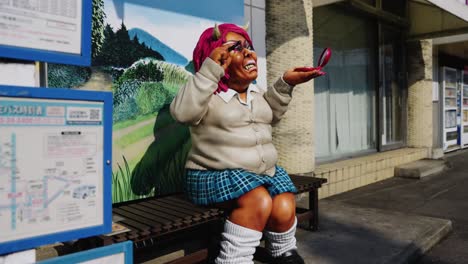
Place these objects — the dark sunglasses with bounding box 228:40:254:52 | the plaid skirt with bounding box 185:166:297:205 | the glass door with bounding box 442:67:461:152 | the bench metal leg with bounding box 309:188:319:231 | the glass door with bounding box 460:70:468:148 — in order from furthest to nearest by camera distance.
Answer: the glass door with bounding box 460:70:468:148, the glass door with bounding box 442:67:461:152, the bench metal leg with bounding box 309:188:319:231, the dark sunglasses with bounding box 228:40:254:52, the plaid skirt with bounding box 185:166:297:205

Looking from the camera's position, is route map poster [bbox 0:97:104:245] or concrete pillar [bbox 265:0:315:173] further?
concrete pillar [bbox 265:0:315:173]

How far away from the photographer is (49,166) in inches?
53.0

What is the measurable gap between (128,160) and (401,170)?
4975 millimetres

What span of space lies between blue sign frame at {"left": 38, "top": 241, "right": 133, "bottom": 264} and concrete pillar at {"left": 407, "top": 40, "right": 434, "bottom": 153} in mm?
7051

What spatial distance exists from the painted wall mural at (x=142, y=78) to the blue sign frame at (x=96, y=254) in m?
1.24

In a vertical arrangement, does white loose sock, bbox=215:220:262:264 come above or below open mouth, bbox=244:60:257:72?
below

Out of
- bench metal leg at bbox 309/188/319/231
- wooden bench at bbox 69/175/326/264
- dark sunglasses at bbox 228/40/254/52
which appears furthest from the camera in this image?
bench metal leg at bbox 309/188/319/231

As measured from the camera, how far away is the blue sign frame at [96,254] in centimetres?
133

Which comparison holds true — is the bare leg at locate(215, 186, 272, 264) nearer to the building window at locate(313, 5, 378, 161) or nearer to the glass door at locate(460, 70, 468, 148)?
the building window at locate(313, 5, 378, 161)

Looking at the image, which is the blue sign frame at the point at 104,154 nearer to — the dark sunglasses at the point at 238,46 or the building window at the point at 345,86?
the dark sunglasses at the point at 238,46

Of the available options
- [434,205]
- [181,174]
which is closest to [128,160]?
[181,174]

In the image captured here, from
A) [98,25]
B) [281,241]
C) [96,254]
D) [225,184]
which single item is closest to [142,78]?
[98,25]

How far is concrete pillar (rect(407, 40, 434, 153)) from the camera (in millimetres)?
7301

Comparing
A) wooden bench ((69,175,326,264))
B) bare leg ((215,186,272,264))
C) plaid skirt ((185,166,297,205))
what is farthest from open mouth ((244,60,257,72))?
wooden bench ((69,175,326,264))
